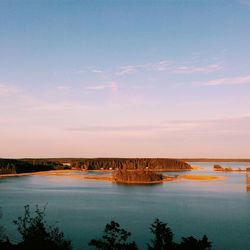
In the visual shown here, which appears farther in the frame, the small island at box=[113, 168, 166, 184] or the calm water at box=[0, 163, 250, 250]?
the small island at box=[113, 168, 166, 184]

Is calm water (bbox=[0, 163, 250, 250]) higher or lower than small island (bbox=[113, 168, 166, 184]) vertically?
lower

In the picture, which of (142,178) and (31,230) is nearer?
(31,230)

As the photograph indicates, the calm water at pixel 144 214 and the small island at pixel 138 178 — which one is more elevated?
the small island at pixel 138 178

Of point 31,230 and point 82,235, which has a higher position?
point 31,230

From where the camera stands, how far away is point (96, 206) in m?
60.7

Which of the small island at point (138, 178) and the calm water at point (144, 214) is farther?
the small island at point (138, 178)

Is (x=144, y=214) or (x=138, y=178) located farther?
(x=138, y=178)

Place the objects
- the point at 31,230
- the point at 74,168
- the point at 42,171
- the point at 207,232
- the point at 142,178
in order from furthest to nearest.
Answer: the point at 74,168 → the point at 42,171 → the point at 142,178 → the point at 207,232 → the point at 31,230

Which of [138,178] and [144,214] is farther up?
[138,178]

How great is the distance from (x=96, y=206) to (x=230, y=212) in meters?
19.3

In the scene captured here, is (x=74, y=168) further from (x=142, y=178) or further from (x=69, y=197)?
(x=69, y=197)

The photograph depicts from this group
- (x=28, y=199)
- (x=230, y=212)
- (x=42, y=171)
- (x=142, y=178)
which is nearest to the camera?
(x=230, y=212)

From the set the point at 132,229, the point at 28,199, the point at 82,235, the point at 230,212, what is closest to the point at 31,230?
the point at 82,235

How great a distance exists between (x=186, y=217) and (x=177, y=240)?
44.5ft
